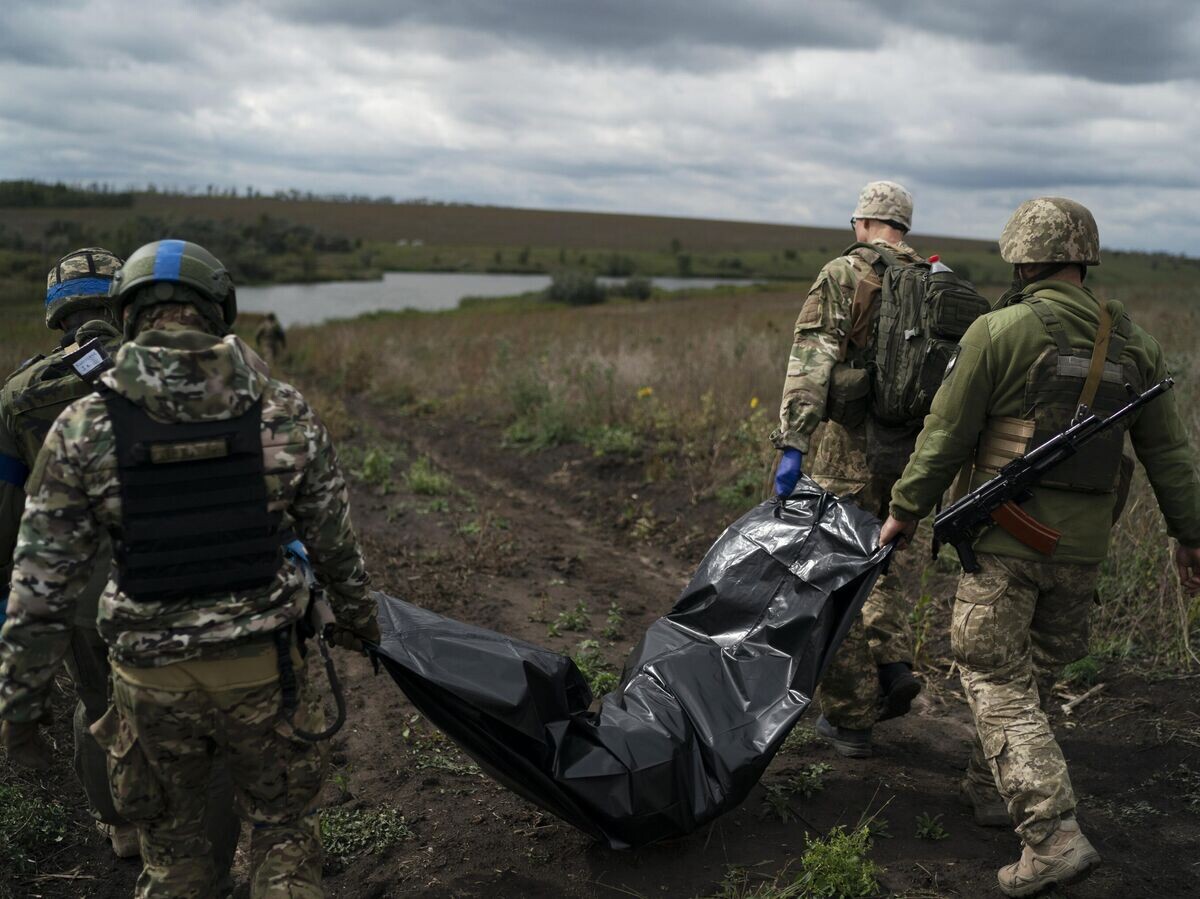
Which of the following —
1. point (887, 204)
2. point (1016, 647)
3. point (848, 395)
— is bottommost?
point (1016, 647)

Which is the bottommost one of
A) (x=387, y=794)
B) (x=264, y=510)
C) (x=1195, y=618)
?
(x=387, y=794)

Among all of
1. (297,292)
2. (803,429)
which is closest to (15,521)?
(803,429)

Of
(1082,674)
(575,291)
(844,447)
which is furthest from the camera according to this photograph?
(575,291)

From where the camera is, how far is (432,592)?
5773 mm

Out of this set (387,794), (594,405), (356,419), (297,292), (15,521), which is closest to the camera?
(15,521)

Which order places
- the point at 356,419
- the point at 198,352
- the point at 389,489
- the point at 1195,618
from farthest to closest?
the point at 356,419 → the point at 389,489 → the point at 1195,618 → the point at 198,352

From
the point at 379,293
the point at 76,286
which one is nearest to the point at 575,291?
the point at 379,293

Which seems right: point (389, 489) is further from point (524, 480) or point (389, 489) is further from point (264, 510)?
point (264, 510)

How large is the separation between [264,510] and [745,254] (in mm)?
65530

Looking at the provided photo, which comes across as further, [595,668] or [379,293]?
[379,293]

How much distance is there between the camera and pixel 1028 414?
314 cm

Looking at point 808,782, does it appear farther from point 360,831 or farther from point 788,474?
point 360,831

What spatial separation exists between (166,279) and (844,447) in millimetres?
2780

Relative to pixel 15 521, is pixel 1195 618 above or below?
below
